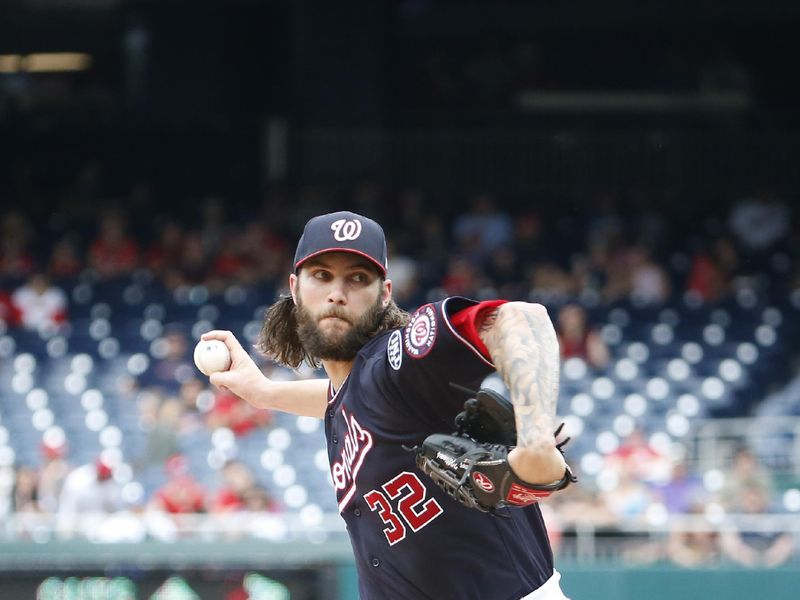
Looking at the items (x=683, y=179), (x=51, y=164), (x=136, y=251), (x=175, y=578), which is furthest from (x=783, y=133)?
(x=175, y=578)

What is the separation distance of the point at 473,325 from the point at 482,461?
258 millimetres

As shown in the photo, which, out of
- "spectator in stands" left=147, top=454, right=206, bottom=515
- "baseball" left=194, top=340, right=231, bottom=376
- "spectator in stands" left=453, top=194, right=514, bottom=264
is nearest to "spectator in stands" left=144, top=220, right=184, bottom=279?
"spectator in stands" left=453, top=194, right=514, bottom=264

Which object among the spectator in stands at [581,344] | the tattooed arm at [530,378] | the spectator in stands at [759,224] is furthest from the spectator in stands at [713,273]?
the tattooed arm at [530,378]

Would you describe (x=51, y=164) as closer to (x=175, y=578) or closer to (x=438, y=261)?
(x=438, y=261)

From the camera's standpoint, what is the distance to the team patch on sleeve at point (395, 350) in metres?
2.95

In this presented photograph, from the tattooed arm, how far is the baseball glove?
2.4 inches

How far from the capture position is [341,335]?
127 inches

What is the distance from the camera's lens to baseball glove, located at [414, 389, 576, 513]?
266cm

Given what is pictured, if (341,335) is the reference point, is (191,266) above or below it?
below

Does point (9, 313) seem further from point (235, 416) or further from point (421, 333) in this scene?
point (421, 333)

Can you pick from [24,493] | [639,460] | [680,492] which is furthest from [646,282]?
[24,493]

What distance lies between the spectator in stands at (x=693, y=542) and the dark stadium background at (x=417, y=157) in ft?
1.57

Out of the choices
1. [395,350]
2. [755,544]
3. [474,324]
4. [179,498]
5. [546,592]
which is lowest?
[179,498]

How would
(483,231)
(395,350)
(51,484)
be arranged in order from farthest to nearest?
(483,231) → (51,484) → (395,350)
